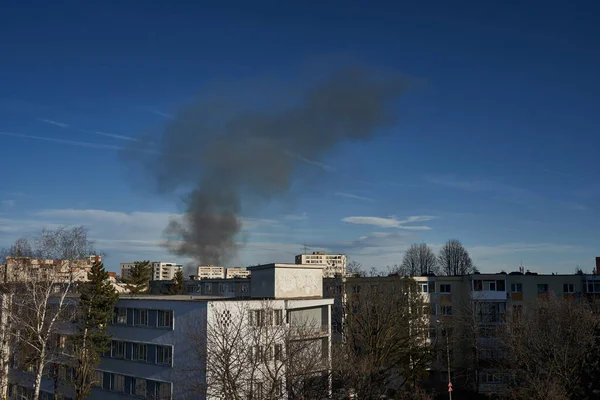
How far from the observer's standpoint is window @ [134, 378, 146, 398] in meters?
42.1

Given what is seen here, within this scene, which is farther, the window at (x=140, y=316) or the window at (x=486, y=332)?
the window at (x=486, y=332)

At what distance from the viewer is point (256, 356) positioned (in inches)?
1238

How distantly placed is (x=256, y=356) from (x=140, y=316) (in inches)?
636

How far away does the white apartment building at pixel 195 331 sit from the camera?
3622 centimetres

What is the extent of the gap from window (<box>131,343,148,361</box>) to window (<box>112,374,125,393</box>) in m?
2.31

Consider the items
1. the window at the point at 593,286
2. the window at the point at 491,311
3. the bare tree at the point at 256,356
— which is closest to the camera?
the bare tree at the point at 256,356

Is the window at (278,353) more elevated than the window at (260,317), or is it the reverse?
the window at (260,317)

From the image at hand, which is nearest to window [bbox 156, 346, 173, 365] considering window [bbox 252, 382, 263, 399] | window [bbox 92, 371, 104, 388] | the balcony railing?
window [bbox 92, 371, 104, 388]

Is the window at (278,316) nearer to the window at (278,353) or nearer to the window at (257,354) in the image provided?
the window at (278,353)

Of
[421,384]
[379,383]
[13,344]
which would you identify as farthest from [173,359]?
[421,384]

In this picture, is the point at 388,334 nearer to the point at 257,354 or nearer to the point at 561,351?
the point at 561,351

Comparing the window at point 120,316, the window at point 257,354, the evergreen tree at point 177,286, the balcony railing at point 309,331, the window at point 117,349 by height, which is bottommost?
the window at point 117,349

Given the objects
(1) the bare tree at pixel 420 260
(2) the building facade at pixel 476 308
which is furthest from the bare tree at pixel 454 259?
(2) the building facade at pixel 476 308

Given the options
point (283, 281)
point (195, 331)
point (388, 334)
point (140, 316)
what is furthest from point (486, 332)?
point (140, 316)
